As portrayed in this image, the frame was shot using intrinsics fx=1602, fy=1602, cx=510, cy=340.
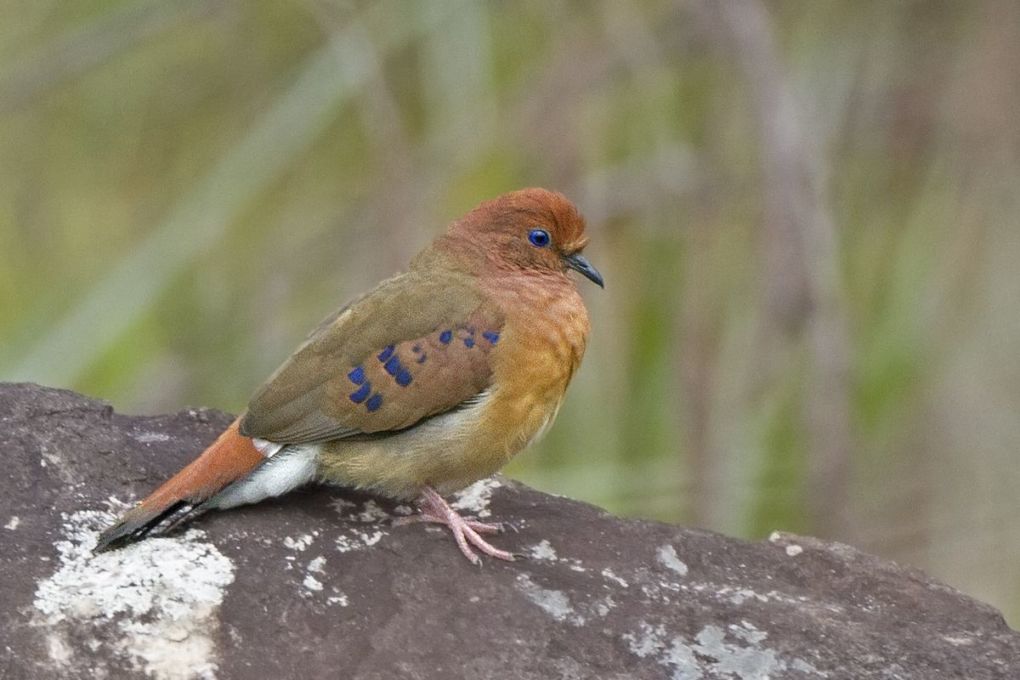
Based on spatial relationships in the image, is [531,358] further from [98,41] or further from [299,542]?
[98,41]

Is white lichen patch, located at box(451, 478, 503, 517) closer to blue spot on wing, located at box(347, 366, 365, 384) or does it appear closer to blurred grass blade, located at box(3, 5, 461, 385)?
blue spot on wing, located at box(347, 366, 365, 384)

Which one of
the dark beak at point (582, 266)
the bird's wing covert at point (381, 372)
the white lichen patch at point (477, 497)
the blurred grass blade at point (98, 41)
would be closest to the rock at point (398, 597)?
the white lichen patch at point (477, 497)

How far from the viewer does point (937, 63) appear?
18.8 feet

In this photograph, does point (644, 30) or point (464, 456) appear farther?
point (644, 30)

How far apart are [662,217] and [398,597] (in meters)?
2.44

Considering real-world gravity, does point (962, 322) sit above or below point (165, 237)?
above

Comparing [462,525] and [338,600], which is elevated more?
[462,525]

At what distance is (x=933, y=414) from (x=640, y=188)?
1.43 metres

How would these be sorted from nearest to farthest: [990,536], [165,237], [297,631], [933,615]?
1. [297,631]
2. [933,615]
3. [165,237]
4. [990,536]

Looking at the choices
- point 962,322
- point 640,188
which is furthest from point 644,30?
point 962,322

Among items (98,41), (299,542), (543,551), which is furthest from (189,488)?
(98,41)

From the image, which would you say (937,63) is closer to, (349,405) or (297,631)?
(349,405)

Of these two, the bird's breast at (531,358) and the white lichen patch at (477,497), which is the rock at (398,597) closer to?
the white lichen patch at (477,497)

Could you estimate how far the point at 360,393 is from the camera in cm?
395
